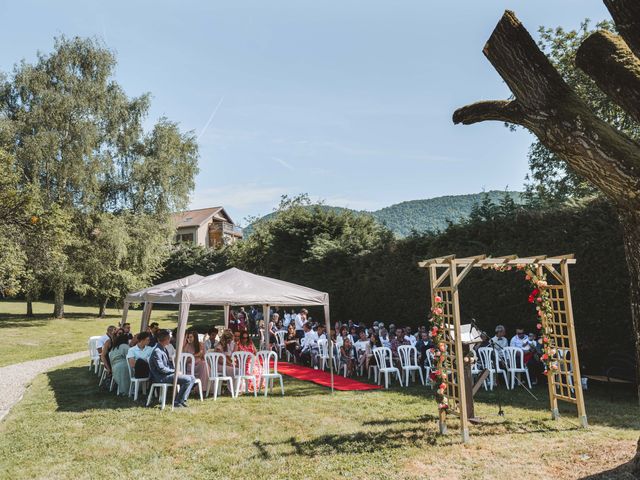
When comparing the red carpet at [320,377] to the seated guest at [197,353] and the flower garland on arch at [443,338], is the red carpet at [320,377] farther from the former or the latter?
the flower garland on arch at [443,338]

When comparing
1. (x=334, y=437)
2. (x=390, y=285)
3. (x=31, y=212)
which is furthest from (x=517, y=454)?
(x=31, y=212)

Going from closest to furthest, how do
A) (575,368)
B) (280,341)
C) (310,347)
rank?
(575,368)
(310,347)
(280,341)

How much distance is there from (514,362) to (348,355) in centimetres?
407

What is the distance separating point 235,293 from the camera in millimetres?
10070

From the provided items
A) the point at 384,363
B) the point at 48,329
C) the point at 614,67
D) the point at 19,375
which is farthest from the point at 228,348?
the point at 48,329

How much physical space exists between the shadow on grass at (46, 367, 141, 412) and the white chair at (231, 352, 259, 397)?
189cm

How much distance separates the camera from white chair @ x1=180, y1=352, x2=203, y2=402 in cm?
943

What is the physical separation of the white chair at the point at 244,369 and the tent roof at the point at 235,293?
1.08 meters

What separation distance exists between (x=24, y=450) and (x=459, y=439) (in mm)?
5647

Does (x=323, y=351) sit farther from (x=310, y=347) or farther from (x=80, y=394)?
(x=80, y=394)

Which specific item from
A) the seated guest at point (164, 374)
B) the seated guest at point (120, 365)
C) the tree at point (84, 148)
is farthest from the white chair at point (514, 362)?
the tree at point (84, 148)

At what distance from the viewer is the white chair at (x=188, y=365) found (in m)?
9.43

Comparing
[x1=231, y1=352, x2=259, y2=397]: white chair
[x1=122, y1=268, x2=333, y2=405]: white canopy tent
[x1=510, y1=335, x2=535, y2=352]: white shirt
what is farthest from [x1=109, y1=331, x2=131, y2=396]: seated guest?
[x1=510, y1=335, x2=535, y2=352]: white shirt

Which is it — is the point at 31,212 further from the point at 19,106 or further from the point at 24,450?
the point at 24,450
